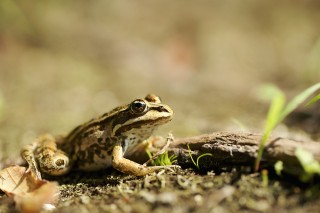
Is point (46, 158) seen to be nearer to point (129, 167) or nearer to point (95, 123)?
point (95, 123)

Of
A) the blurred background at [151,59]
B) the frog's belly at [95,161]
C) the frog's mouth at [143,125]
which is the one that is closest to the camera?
the frog's mouth at [143,125]

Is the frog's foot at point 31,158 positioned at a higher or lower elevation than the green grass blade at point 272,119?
lower

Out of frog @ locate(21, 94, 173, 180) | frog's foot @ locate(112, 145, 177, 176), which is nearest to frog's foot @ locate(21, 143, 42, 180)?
frog @ locate(21, 94, 173, 180)

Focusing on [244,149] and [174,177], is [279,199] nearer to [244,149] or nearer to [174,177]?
[244,149]

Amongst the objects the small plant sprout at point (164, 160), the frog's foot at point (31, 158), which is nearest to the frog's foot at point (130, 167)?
the small plant sprout at point (164, 160)

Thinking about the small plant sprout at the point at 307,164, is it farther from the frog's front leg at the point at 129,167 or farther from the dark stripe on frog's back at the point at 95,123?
the dark stripe on frog's back at the point at 95,123

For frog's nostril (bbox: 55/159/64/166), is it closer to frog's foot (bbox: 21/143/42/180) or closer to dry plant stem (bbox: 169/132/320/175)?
frog's foot (bbox: 21/143/42/180)

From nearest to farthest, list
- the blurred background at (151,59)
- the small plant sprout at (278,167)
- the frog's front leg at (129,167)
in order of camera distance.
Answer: the small plant sprout at (278,167) → the frog's front leg at (129,167) → the blurred background at (151,59)
